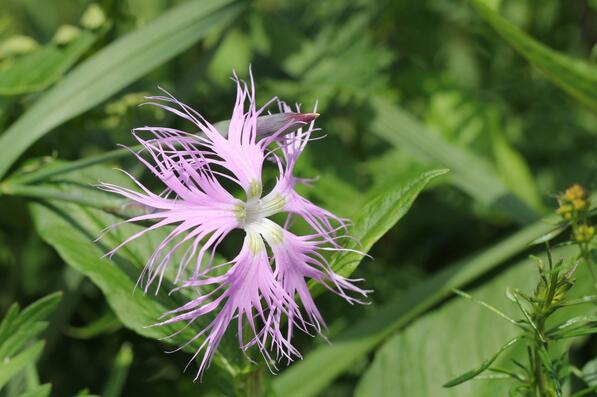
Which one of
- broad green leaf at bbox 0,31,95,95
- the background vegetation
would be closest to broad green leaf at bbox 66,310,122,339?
the background vegetation

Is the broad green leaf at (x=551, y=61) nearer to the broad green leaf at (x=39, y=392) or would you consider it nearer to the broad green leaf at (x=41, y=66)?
the broad green leaf at (x=41, y=66)

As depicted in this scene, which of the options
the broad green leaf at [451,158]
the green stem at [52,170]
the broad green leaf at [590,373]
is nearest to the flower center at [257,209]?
the green stem at [52,170]

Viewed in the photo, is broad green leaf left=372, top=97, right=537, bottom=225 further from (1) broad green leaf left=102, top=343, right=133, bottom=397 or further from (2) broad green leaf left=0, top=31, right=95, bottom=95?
(1) broad green leaf left=102, top=343, right=133, bottom=397

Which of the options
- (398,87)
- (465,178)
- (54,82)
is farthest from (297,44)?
(54,82)

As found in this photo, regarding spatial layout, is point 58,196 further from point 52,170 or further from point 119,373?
point 119,373

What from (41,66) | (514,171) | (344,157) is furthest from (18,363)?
(514,171)

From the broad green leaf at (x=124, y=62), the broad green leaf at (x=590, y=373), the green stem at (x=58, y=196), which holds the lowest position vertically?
the broad green leaf at (x=590, y=373)
